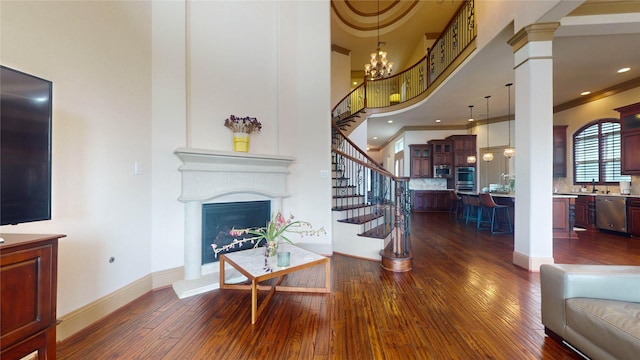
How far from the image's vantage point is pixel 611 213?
4992 millimetres

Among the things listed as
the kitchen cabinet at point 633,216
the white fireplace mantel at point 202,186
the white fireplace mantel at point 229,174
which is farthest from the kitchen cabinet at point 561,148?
the white fireplace mantel at point 202,186

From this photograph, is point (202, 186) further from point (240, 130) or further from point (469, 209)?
point (469, 209)

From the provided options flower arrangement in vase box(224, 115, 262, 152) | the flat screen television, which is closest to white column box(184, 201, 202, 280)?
flower arrangement in vase box(224, 115, 262, 152)

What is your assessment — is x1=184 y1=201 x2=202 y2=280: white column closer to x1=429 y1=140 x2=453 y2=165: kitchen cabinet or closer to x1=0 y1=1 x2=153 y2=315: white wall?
x1=0 y1=1 x2=153 y2=315: white wall

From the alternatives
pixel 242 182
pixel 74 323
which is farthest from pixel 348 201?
pixel 74 323

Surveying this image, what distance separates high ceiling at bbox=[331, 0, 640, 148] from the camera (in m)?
3.24

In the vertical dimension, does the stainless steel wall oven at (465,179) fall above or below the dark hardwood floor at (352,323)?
above

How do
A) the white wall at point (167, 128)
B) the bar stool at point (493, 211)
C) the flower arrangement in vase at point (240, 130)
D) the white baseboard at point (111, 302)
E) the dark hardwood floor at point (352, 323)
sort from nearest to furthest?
the dark hardwood floor at point (352, 323), the white baseboard at point (111, 302), the white wall at point (167, 128), the flower arrangement in vase at point (240, 130), the bar stool at point (493, 211)

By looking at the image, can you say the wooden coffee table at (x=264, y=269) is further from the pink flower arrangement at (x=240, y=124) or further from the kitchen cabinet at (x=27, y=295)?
the pink flower arrangement at (x=240, y=124)

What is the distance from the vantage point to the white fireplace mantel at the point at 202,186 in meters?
2.65

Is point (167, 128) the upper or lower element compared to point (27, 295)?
upper

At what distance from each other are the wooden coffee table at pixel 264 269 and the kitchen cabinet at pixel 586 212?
6.73m

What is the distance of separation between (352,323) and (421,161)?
7687 millimetres

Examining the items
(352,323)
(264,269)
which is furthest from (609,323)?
(264,269)
